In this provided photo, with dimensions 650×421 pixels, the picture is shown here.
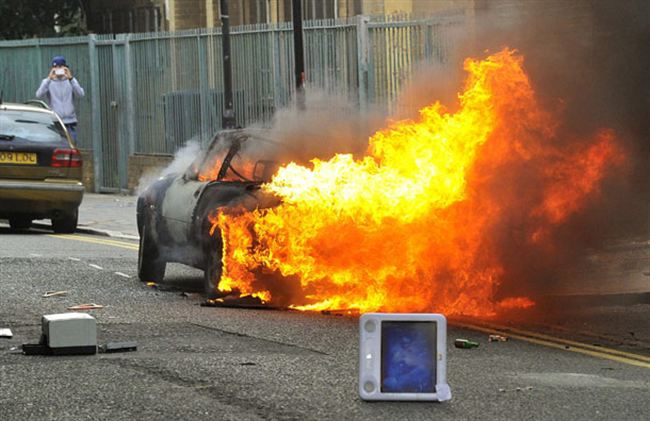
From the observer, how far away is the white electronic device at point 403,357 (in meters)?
8.38

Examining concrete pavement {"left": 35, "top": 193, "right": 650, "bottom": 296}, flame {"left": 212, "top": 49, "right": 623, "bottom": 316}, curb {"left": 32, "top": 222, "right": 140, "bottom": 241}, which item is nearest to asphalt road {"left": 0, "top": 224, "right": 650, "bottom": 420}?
flame {"left": 212, "top": 49, "right": 623, "bottom": 316}

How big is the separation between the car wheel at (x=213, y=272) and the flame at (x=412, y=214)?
90mm

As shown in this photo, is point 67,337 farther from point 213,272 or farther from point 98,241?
point 98,241

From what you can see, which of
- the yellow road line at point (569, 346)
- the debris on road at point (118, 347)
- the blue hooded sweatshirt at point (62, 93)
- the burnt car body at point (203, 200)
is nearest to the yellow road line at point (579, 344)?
the yellow road line at point (569, 346)

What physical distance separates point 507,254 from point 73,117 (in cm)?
1548

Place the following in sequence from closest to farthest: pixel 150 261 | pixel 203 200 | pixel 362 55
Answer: pixel 203 200 < pixel 150 261 < pixel 362 55

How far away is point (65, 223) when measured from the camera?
20.3m

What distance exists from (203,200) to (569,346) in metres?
3.84

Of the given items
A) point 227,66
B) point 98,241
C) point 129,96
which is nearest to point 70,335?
point 98,241

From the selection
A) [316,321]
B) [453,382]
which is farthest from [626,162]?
[453,382]

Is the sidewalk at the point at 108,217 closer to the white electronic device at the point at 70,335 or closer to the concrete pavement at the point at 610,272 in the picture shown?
the concrete pavement at the point at 610,272

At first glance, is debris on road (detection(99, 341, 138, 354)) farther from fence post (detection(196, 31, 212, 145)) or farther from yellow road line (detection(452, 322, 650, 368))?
fence post (detection(196, 31, 212, 145))

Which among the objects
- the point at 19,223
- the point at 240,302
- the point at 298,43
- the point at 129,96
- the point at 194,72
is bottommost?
the point at 19,223

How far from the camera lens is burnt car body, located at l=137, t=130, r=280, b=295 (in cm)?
1289
